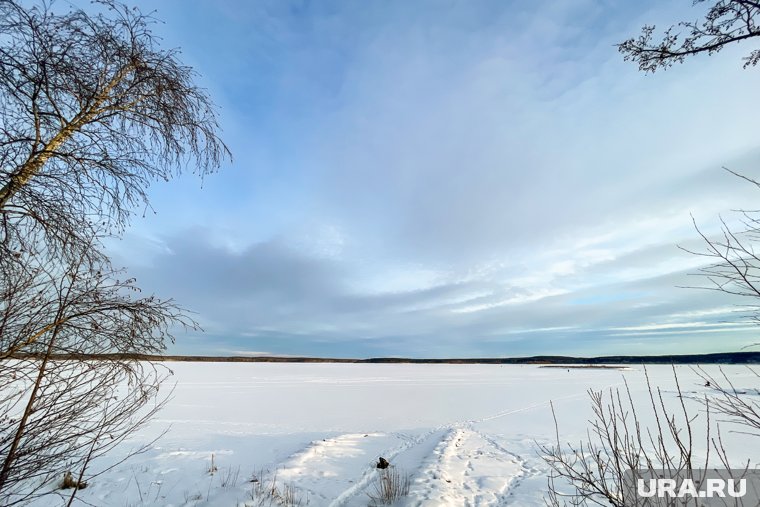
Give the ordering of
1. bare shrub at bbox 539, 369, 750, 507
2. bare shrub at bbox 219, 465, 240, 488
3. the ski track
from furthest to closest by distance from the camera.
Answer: bare shrub at bbox 219, 465, 240, 488
the ski track
bare shrub at bbox 539, 369, 750, 507

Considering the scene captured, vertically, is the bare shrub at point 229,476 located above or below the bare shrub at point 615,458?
below

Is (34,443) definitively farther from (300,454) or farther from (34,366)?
(300,454)

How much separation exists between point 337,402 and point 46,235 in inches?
Answer: 637

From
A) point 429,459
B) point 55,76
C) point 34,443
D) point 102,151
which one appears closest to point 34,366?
point 34,443

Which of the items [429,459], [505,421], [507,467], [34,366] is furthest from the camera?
[505,421]

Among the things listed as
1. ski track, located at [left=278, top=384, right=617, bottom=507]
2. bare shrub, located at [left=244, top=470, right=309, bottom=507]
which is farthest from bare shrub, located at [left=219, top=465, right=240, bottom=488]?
ski track, located at [left=278, top=384, right=617, bottom=507]

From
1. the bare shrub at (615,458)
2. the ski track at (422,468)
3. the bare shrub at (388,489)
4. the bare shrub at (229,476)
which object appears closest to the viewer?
the bare shrub at (615,458)

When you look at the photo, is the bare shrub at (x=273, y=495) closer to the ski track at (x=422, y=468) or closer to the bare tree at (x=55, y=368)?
the ski track at (x=422, y=468)

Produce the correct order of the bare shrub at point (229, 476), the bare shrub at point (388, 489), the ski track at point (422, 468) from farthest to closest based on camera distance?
the bare shrub at point (229, 476) < the ski track at point (422, 468) < the bare shrub at point (388, 489)

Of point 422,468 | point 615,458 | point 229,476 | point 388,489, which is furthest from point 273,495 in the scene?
point 615,458

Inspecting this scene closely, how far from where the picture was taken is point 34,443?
3068 mm

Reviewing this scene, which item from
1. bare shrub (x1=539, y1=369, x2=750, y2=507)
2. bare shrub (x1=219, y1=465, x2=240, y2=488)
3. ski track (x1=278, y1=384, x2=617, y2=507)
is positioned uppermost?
bare shrub (x1=539, y1=369, x2=750, y2=507)

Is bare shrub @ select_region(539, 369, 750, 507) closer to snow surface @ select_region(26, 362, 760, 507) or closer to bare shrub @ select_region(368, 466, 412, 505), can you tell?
snow surface @ select_region(26, 362, 760, 507)

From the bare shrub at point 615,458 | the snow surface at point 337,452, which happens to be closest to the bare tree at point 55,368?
the snow surface at point 337,452
